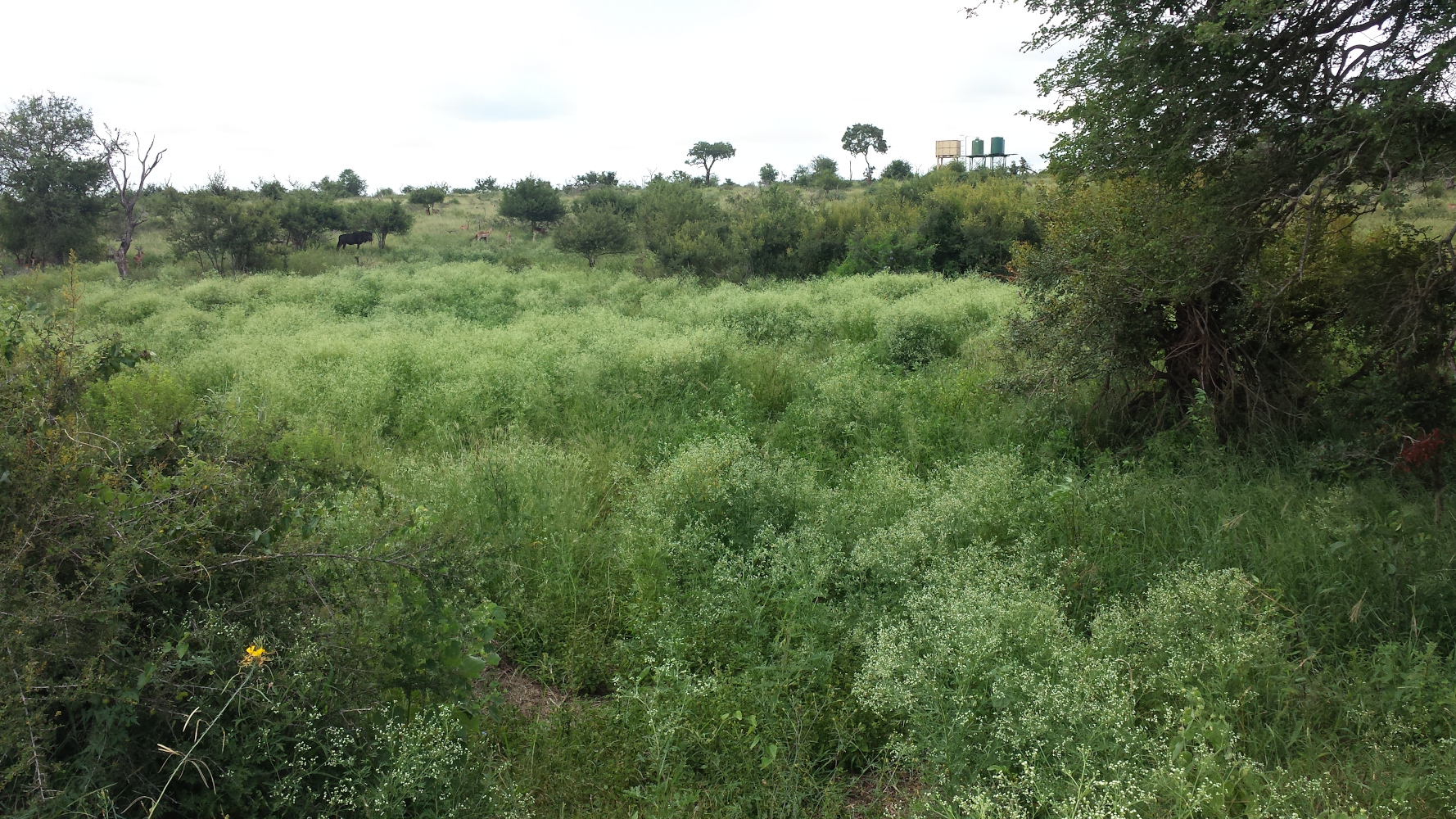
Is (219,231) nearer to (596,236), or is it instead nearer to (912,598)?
(596,236)

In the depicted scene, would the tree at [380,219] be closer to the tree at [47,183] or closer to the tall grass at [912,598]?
the tree at [47,183]

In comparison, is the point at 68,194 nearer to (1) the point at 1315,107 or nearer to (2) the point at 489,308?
(2) the point at 489,308

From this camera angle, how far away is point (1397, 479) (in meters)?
4.84

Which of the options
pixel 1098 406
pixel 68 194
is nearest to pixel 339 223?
pixel 68 194

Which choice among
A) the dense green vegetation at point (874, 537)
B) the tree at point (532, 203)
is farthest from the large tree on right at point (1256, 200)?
the tree at point (532, 203)

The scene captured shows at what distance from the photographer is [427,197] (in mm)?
41375

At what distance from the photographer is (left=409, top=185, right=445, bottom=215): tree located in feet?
136

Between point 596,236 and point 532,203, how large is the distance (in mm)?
10839

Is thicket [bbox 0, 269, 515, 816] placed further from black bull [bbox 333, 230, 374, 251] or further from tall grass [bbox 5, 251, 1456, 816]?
black bull [bbox 333, 230, 374, 251]

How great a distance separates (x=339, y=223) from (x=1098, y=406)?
29218 millimetres

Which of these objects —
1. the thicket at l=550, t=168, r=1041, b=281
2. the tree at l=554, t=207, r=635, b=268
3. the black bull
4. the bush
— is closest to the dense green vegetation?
the thicket at l=550, t=168, r=1041, b=281

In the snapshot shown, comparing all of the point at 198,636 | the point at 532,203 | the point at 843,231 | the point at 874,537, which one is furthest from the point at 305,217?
the point at 198,636

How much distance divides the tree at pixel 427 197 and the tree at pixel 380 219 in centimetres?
1096

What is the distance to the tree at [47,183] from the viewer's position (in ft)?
74.8
